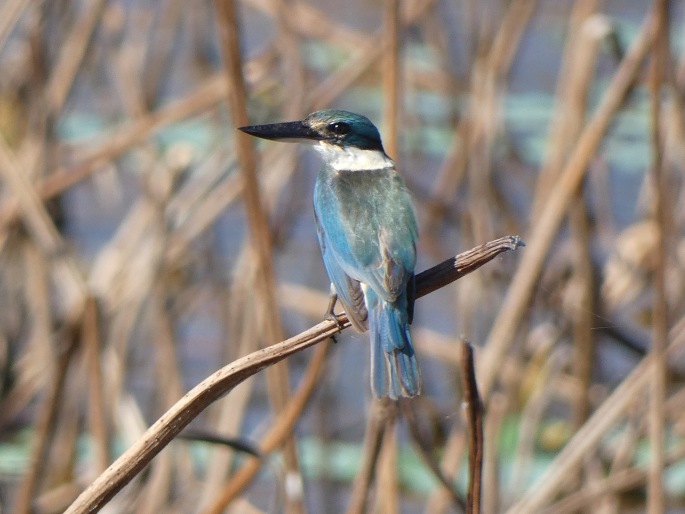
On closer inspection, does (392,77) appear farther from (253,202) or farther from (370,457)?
(370,457)

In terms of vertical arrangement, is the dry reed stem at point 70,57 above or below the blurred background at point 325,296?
above

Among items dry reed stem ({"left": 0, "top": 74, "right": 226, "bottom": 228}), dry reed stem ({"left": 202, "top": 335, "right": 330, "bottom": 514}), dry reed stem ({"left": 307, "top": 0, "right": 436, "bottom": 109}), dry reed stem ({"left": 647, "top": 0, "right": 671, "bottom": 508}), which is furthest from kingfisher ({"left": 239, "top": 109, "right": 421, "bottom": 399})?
dry reed stem ({"left": 0, "top": 74, "right": 226, "bottom": 228})

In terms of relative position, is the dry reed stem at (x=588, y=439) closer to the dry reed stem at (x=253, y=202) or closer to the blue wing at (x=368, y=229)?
the dry reed stem at (x=253, y=202)

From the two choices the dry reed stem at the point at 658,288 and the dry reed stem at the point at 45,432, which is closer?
the dry reed stem at the point at 658,288

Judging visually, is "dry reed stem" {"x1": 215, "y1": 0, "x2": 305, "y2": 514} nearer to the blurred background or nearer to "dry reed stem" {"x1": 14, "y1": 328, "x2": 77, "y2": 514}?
the blurred background

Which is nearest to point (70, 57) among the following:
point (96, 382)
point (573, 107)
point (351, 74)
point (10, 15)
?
point (10, 15)

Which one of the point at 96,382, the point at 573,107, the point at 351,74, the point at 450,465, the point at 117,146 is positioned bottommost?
the point at 450,465

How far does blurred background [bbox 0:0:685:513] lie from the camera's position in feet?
9.51

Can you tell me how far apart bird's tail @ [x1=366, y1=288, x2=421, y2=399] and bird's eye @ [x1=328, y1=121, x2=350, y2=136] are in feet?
1.86

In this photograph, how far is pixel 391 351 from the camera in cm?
219

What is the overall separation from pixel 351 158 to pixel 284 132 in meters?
0.28

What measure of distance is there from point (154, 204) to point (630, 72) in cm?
162

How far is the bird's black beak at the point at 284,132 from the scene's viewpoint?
241 centimetres

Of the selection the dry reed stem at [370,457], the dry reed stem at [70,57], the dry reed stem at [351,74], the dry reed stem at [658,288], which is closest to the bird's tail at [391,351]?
the dry reed stem at [370,457]
